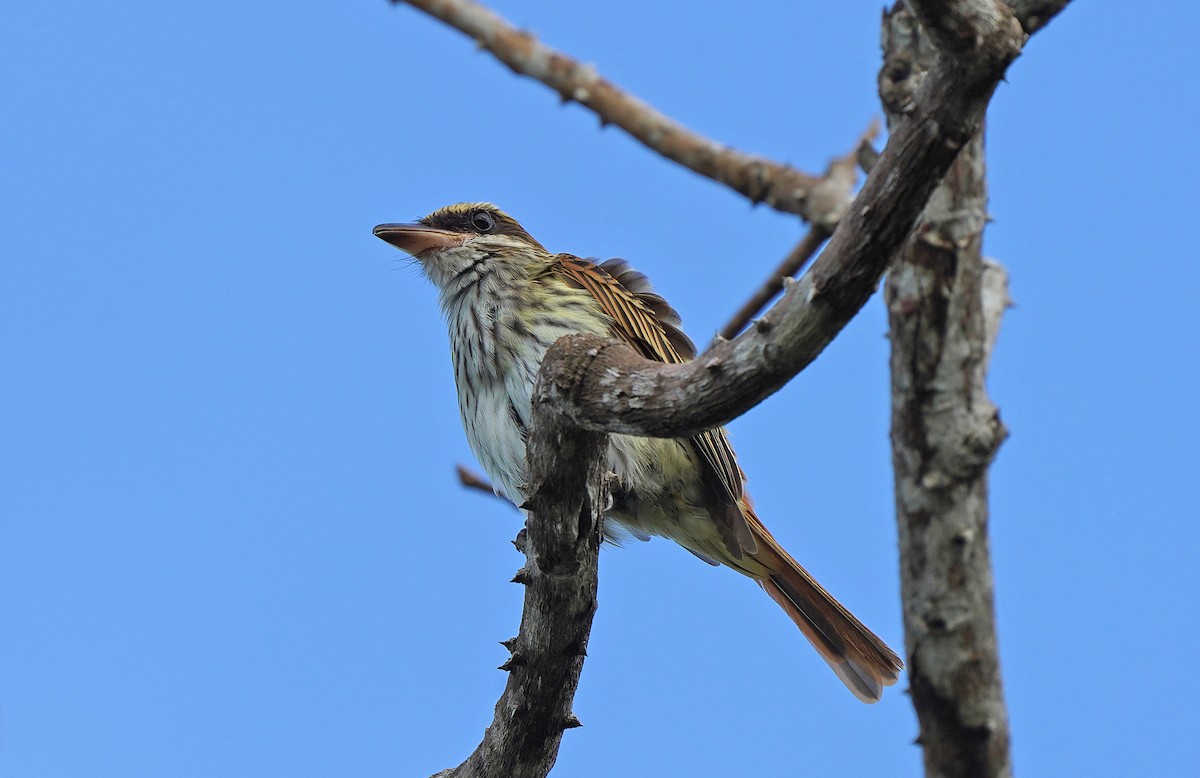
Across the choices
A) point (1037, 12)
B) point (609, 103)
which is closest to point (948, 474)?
point (1037, 12)

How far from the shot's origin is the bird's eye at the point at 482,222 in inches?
224

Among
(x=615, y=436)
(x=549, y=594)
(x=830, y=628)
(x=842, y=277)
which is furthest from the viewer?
(x=830, y=628)

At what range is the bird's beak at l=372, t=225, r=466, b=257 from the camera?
5430 millimetres

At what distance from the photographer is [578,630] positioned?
12.6 feet

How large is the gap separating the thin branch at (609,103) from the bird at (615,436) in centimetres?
100

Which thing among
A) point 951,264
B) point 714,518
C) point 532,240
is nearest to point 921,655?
point 951,264

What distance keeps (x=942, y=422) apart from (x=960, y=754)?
0.73 meters

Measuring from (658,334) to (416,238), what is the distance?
1221 mm

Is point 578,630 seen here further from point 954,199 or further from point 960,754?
point 954,199

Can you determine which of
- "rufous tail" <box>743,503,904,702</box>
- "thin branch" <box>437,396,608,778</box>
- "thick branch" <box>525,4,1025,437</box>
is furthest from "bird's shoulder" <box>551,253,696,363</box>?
"thick branch" <box>525,4,1025,437</box>

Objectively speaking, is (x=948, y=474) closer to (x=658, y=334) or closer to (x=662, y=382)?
(x=662, y=382)

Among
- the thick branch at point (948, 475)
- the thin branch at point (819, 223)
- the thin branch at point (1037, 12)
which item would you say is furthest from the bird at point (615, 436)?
the thin branch at point (1037, 12)

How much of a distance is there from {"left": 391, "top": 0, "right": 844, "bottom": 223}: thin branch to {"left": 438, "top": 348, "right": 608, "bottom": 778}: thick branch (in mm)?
2635

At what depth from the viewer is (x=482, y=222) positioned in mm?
5715
